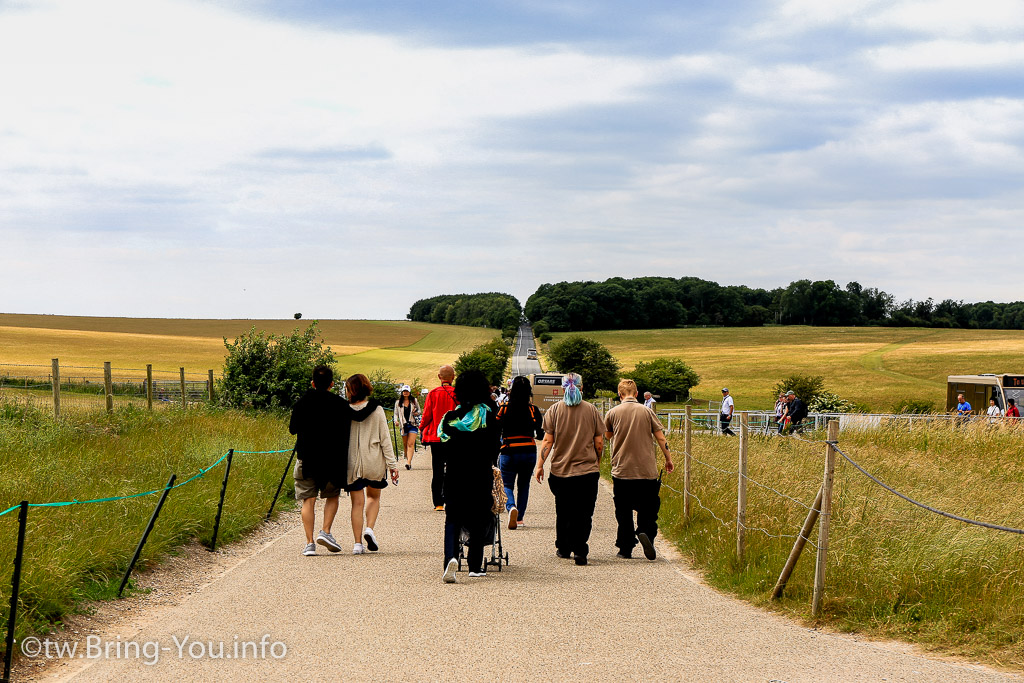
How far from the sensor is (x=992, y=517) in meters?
10.5

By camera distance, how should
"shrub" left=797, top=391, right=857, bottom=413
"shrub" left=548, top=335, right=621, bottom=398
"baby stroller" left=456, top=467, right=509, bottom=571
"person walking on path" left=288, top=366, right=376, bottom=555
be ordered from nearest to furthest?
1. "baby stroller" left=456, top=467, right=509, bottom=571
2. "person walking on path" left=288, top=366, right=376, bottom=555
3. "shrub" left=797, top=391, right=857, bottom=413
4. "shrub" left=548, top=335, right=621, bottom=398

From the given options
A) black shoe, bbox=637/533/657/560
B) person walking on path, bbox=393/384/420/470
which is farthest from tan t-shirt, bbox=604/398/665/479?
person walking on path, bbox=393/384/420/470

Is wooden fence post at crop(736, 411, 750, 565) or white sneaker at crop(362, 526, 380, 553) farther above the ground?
Answer: wooden fence post at crop(736, 411, 750, 565)

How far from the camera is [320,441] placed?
9578 millimetres

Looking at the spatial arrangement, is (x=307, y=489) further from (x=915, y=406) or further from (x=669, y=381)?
(x=669, y=381)

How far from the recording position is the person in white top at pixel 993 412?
24166 mm

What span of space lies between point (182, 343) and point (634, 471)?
263ft

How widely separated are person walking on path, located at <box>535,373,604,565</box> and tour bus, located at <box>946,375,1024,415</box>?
32.6 metres

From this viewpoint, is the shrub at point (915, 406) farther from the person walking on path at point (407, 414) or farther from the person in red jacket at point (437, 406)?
the person in red jacket at point (437, 406)

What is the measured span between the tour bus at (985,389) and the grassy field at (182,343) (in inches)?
1193

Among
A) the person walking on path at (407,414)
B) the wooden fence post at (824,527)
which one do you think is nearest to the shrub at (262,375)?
the person walking on path at (407,414)

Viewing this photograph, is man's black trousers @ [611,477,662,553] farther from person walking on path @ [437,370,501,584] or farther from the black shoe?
person walking on path @ [437,370,501,584]

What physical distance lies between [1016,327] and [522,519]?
460ft

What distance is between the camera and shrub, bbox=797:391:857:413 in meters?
55.6
